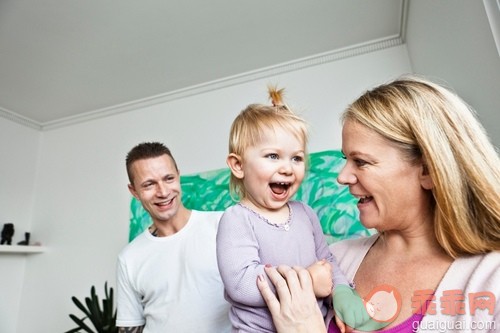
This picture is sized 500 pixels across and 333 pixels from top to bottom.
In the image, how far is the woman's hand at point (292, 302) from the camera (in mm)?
781

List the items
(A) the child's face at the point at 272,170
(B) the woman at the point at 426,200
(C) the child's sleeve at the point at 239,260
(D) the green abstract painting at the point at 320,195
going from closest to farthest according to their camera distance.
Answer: (B) the woman at the point at 426,200, (C) the child's sleeve at the point at 239,260, (A) the child's face at the point at 272,170, (D) the green abstract painting at the point at 320,195

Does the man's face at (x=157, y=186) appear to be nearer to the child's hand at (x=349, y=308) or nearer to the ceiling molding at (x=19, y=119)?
the child's hand at (x=349, y=308)

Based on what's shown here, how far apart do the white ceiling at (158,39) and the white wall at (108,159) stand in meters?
0.21

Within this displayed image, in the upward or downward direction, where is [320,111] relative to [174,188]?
upward

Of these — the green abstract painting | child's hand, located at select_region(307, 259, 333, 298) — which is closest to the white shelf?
the green abstract painting

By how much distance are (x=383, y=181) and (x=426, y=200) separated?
151 mm

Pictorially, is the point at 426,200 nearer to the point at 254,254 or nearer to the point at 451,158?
the point at 451,158

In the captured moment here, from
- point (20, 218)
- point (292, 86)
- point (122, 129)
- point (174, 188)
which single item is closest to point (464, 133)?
point (174, 188)

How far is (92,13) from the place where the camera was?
7.34ft

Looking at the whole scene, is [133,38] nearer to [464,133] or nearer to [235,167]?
[235,167]

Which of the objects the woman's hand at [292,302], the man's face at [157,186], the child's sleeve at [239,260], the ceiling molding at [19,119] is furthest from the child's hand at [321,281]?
the ceiling molding at [19,119]

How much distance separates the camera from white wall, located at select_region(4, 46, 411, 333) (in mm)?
2824

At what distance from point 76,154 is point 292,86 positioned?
98.8 inches

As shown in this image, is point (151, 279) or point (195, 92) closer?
point (151, 279)
